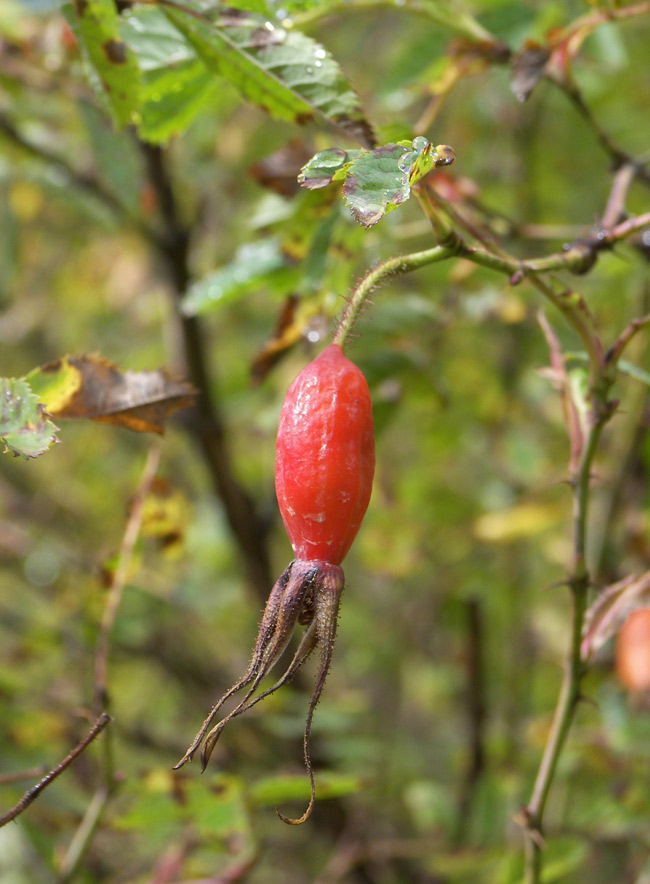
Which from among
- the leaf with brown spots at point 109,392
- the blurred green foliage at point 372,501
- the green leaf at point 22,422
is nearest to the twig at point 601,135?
the blurred green foliage at point 372,501

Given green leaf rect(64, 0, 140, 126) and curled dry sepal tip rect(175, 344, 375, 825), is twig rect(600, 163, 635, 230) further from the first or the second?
green leaf rect(64, 0, 140, 126)

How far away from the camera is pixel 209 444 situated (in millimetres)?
1923

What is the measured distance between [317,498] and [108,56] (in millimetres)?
514

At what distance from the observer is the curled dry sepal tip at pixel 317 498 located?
652 mm

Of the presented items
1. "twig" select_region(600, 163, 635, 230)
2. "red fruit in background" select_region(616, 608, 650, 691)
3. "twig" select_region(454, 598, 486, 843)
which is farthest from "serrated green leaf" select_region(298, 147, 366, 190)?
"twig" select_region(454, 598, 486, 843)

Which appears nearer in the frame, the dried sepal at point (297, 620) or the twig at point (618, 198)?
the dried sepal at point (297, 620)

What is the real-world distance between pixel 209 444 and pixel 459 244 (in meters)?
1.33

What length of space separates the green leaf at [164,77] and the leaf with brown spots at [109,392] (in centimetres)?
32

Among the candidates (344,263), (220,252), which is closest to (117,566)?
(344,263)

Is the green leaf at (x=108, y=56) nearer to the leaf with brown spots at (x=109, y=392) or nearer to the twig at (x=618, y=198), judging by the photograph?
the leaf with brown spots at (x=109, y=392)

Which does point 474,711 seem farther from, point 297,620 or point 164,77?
point 164,77

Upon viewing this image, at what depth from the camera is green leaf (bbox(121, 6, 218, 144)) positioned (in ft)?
3.04

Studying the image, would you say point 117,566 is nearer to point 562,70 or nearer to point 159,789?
point 159,789

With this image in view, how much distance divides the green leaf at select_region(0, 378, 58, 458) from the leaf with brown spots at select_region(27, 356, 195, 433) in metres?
0.10
